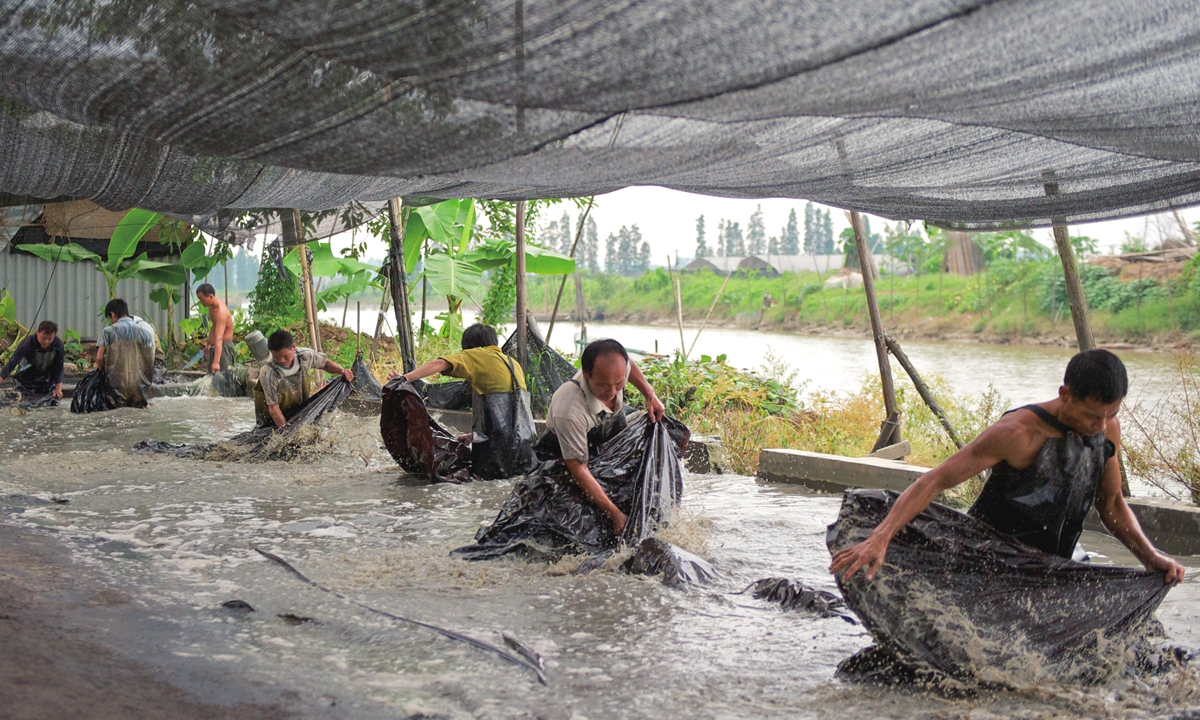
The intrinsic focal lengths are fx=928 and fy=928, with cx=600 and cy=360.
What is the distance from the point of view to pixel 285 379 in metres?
8.58

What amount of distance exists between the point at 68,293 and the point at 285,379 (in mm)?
11055

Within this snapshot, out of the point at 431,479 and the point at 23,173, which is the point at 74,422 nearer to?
the point at 431,479

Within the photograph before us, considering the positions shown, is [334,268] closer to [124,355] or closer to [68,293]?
[124,355]

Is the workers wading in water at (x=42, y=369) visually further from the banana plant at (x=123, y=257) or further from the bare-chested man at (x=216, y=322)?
the banana plant at (x=123, y=257)

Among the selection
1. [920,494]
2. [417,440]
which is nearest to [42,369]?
[417,440]

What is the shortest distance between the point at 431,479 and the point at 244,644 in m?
3.78

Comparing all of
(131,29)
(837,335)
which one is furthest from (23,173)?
(837,335)

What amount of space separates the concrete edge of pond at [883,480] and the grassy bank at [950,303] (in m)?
11.2

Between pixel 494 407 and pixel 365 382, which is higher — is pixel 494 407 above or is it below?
below

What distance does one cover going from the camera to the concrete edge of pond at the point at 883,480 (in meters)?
5.72

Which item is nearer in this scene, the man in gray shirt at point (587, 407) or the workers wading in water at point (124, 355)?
the man in gray shirt at point (587, 407)

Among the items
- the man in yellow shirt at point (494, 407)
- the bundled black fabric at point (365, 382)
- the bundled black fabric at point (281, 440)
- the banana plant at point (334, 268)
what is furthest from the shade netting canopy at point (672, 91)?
the banana plant at point (334, 268)

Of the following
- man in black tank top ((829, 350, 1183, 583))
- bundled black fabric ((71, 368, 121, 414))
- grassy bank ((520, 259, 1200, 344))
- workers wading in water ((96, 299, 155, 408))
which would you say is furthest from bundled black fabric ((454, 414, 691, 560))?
grassy bank ((520, 259, 1200, 344))

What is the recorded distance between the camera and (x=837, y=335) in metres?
35.4
